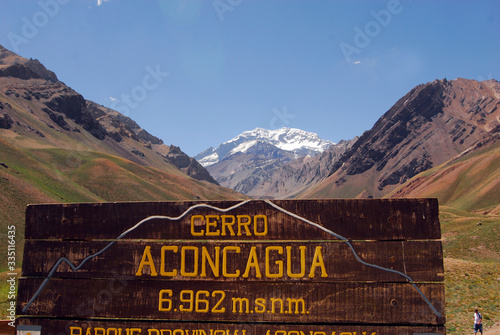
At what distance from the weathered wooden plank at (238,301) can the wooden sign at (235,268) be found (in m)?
0.01

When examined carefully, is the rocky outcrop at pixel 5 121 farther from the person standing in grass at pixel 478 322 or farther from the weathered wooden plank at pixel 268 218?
the person standing in grass at pixel 478 322

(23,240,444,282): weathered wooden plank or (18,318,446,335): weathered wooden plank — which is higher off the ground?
(23,240,444,282): weathered wooden plank

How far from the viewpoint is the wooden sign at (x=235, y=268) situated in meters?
5.35

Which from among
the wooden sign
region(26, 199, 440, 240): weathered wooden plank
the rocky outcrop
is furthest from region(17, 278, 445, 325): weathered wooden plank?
the rocky outcrop

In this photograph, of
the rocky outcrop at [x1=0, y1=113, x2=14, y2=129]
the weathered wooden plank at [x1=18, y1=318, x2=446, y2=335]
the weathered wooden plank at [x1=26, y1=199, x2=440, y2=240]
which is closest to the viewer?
the weathered wooden plank at [x1=18, y1=318, x2=446, y2=335]

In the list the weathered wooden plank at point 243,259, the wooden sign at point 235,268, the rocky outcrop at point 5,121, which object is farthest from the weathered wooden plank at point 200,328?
the rocky outcrop at point 5,121

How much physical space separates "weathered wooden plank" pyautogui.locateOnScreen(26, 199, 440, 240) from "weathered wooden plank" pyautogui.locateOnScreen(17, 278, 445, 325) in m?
0.68

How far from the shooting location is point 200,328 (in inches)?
219

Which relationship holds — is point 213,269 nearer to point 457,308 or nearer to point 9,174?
point 457,308

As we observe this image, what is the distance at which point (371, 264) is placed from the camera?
17.6ft

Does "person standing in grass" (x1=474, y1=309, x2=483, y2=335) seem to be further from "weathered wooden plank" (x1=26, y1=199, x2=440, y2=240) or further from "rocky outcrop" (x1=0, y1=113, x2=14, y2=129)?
"rocky outcrop" (x1=0, y1=113, x2=14, y2=129)

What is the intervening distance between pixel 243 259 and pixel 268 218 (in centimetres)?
69

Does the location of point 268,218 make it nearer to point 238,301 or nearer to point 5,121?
point 238,301

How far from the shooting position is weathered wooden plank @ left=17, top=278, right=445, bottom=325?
5305 millimetres
